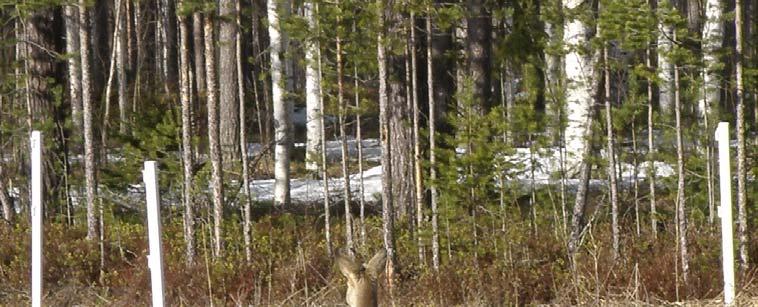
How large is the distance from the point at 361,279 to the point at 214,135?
7019 millimetres

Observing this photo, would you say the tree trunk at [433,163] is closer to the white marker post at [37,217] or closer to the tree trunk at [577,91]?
the tree trunk at [577,91]

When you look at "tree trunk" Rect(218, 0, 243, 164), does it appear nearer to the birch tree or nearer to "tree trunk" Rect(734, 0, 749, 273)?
the birch tree

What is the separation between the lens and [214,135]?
1351cm

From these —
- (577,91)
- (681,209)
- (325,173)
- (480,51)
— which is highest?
(480,51)

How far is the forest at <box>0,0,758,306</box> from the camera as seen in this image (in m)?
11.6

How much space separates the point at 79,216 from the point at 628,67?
6.95 metres

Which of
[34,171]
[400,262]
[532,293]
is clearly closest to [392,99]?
[400,262]

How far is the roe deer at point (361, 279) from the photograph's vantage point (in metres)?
6.65

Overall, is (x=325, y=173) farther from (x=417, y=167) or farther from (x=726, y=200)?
(x=726, y=200)

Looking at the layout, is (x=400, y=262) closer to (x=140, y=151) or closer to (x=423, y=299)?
(x=423, y=299)

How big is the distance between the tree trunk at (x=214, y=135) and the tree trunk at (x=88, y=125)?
4.43ft

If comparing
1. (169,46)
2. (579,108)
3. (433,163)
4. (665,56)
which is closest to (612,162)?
(665,56)

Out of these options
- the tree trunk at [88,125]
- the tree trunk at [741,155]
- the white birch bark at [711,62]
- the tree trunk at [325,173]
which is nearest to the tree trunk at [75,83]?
the tree trunk at [88,125]

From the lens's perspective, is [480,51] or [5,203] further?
[480,51]
